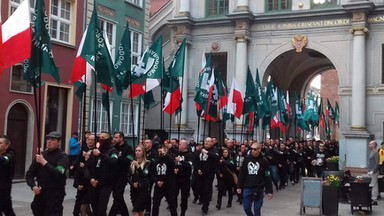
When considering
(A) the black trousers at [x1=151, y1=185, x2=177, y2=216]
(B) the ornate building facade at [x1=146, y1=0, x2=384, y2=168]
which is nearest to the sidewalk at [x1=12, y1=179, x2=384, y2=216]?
(A) the black trousers at [x1=151, y1=185, x2=177, y2=216]

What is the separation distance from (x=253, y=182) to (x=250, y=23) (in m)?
21.8

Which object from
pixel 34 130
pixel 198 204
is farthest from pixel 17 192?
pixel 198 204

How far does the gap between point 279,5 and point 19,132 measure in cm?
1813

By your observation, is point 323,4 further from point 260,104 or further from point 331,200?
point 331,200

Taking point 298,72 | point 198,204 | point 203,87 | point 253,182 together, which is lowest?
point 198,204

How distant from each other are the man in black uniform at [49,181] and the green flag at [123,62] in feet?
18.6

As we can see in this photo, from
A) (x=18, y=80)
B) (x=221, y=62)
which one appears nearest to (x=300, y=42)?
(x=221, y=62)

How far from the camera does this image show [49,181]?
8.08 metres

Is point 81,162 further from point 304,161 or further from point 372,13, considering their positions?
point 372,13

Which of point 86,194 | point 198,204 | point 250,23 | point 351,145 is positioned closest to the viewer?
point 86,194

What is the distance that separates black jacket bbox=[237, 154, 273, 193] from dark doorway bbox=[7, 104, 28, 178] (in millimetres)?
10692

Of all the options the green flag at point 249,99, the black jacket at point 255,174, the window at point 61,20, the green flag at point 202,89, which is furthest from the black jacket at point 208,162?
the window at point 61,20

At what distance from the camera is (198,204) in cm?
1515

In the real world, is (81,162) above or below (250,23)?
below
